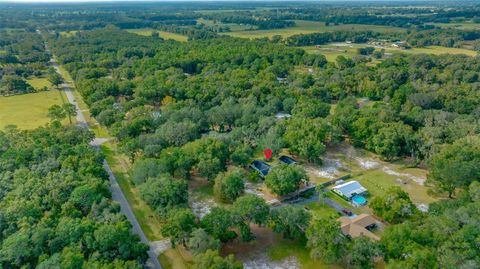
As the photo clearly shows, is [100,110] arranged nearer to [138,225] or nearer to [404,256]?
[138,225]

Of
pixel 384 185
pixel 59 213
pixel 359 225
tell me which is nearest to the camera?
pixel 59 213

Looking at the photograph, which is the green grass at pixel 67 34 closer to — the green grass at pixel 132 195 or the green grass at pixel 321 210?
the green grass at pixel 132 195

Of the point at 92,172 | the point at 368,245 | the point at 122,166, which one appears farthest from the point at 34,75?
the point at 368,245

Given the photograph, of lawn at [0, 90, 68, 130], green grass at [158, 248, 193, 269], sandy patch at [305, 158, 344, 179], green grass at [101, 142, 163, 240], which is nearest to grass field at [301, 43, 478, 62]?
sandy patch at [305, 158, 344, 179]

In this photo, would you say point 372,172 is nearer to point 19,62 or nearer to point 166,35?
point 19,62

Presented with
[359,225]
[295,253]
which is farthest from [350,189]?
[295,253]

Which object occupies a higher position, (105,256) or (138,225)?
(105,256)

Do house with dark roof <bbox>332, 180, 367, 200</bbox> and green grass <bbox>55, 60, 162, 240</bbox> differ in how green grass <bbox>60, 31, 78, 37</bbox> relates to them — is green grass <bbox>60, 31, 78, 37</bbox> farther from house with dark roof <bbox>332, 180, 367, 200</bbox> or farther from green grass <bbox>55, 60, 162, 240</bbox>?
house with dark roof <bbox>332, 180, 367, 200</bbox>
